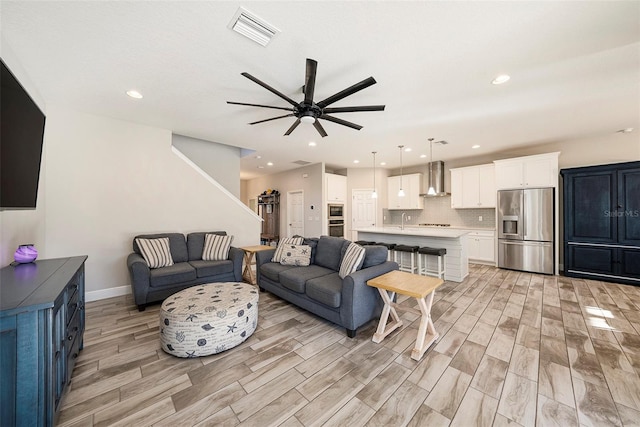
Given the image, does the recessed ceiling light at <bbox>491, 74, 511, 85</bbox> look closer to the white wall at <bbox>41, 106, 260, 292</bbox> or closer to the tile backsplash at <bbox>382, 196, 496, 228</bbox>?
the tile backsplash at <bbox>382, 196, 496, 228</bbox>

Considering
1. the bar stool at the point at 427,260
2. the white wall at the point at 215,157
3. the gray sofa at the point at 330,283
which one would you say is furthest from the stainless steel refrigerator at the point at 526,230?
the white wall at the point at 215,157

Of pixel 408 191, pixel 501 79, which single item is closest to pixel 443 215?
pixel 408 191

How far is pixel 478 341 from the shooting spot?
243cm

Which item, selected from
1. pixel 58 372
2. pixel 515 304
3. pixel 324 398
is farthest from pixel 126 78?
pixel 515 304

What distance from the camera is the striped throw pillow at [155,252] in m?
3.48

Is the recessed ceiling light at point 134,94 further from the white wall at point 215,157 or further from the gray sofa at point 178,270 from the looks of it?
the gray sofa at point 178,270

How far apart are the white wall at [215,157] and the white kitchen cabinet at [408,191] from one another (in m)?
4.93

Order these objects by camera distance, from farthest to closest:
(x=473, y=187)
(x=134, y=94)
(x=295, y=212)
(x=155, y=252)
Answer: (x=295, y=212) → (x=473, y=187) → (x=155, y=252) → (x=134, y=94)

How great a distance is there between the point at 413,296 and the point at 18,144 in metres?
3.32

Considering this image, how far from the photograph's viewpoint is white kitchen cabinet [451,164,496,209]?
19.1ft

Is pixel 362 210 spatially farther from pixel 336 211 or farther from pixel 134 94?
pixel 134 94

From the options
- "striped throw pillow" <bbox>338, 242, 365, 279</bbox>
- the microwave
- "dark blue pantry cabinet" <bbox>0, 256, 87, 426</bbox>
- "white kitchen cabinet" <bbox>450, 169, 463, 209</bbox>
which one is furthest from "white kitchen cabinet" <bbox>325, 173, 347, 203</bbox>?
"dark blue pantry cabinet" <bbox>0, 256, 87, 426</bbox>

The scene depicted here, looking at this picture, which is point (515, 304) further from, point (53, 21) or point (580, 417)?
point (53, 21)

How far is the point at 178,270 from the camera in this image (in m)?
3.39
